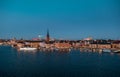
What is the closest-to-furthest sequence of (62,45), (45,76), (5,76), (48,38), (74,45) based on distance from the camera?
(5,76)
(45,76)
(62,45)
(48,38)
(74,45)

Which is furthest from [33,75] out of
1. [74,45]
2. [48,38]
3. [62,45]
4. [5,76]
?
[74,45]

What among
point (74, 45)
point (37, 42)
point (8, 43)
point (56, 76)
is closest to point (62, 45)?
point (37, 42)

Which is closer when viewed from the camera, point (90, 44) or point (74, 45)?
point (90, 44)

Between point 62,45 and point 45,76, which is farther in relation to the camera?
point 62,45

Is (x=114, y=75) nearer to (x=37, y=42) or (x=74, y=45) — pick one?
(x=37, y=42)

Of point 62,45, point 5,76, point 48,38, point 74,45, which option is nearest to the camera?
point 5,76

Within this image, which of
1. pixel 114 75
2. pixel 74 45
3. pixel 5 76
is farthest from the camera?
pixel 74 45

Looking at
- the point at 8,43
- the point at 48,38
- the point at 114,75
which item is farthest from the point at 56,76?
the point at 8,43

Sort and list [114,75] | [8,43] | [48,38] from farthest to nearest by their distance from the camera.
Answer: [8,43] → [48,38] → [114,75]

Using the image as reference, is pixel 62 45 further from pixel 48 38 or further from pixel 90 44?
pixel 90 44
